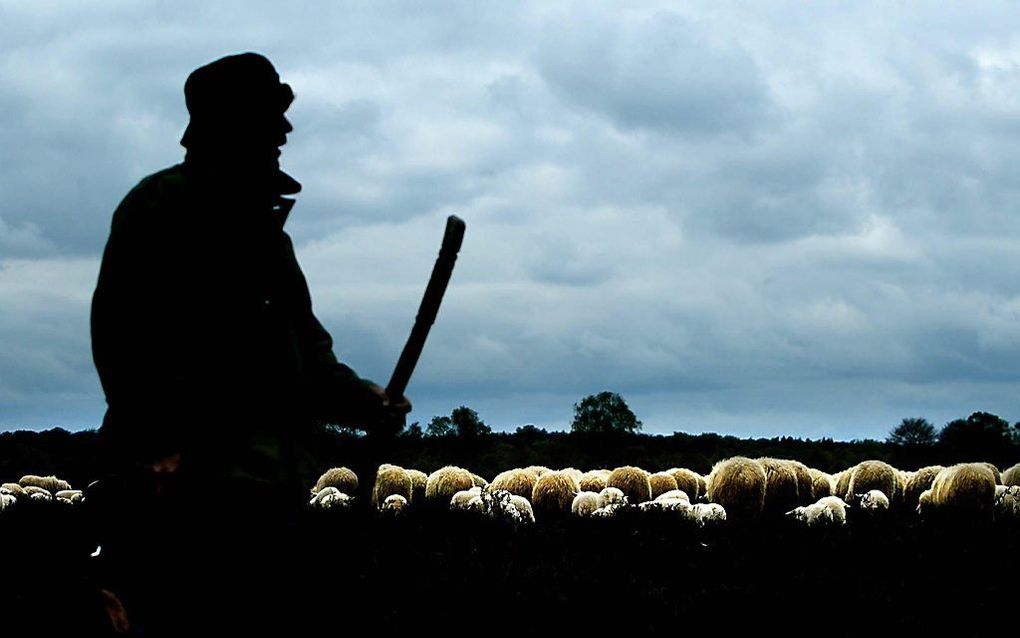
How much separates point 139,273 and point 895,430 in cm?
4602

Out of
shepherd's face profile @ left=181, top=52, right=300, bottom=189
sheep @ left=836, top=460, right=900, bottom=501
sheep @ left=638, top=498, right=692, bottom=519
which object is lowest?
sheep @ left=638, top=498, right=692, bottom=519

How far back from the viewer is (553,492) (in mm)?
20906

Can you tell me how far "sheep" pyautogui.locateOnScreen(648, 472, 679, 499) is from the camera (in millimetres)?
22453

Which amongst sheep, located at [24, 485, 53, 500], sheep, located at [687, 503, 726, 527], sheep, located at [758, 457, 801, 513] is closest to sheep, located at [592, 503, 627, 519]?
sheep, located at [687, 503, 726, 527]

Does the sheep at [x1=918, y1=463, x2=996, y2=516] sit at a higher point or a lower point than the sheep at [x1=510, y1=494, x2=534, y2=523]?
higher

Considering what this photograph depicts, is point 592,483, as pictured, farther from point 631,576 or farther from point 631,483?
point 631,576

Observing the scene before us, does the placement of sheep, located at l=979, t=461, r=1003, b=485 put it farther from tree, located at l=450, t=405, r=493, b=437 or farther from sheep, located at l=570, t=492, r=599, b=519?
tree, located at l=450, t=405, r=493, b=437

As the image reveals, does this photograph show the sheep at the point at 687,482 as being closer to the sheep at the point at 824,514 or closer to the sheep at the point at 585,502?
the sheep at the point at 585,502

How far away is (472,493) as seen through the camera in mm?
18422

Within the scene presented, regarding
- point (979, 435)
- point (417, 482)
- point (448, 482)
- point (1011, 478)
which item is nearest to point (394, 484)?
point (417, 482)

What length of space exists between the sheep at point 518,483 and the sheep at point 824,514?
5126 millimetres

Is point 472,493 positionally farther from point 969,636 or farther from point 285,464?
point 285,464

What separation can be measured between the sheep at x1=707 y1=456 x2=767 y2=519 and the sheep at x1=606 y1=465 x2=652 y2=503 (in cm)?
138

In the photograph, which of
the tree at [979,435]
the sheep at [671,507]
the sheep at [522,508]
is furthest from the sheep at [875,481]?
the tree at [979,435]
